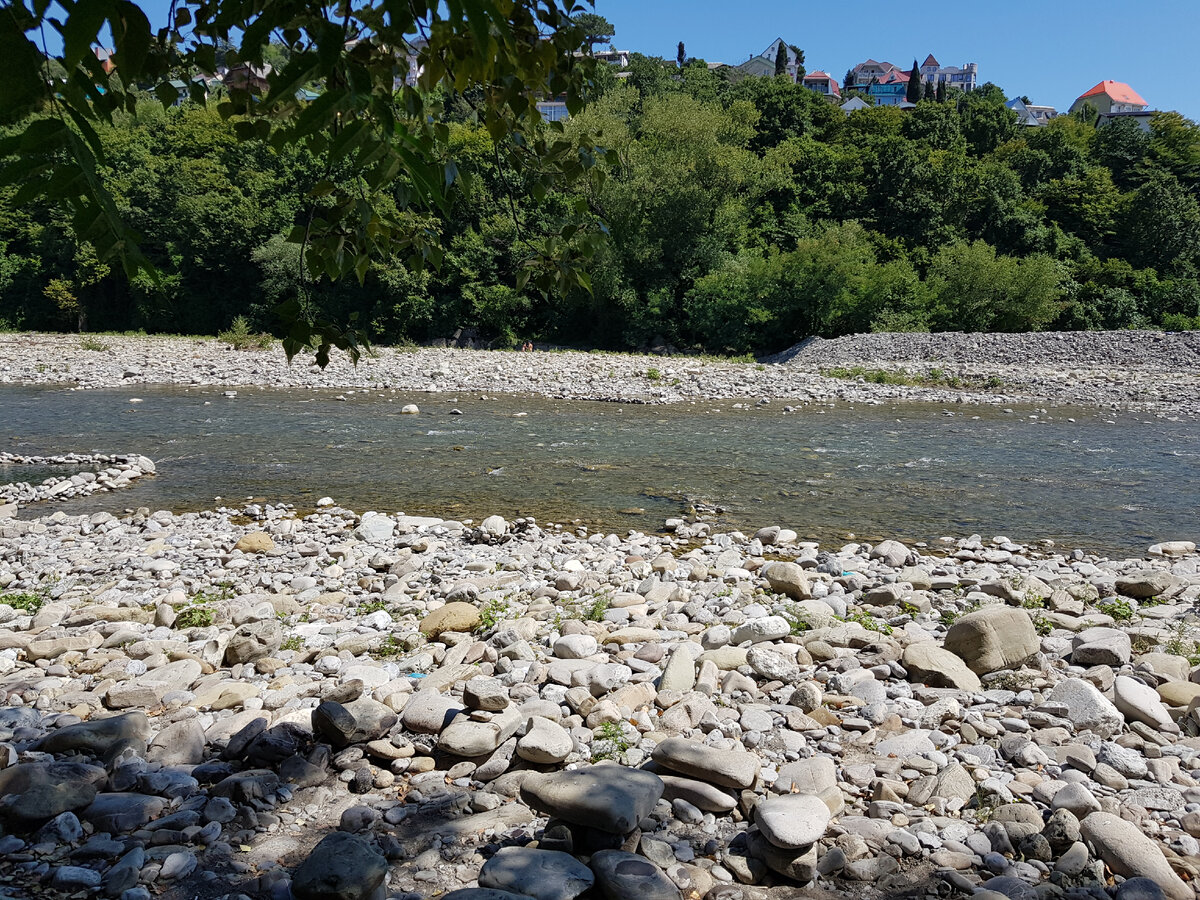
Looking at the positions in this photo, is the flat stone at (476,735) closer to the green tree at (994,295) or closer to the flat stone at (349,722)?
the flat stone at (349,722)

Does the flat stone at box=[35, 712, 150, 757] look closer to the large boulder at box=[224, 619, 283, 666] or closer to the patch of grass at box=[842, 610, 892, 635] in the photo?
the large boulder at box=[224, 619, 283, 666]

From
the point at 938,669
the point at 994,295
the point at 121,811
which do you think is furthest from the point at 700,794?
the point at 994,295

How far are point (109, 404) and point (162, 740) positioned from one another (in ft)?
55.2

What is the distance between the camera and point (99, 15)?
3.31ft

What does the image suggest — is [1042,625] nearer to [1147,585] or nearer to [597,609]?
[1147,585]

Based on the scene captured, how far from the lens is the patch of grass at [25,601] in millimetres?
5590

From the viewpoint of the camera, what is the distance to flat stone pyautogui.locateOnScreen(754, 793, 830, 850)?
8.50 feet

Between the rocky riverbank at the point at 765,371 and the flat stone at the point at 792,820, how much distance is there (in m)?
16.6

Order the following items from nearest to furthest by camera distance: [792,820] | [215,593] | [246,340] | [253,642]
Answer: [792,820] < [253,642] < [215,593] < [246,340]

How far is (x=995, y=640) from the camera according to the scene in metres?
4.19

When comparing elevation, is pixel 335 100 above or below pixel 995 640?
above

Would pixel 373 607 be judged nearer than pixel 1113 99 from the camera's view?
Yes

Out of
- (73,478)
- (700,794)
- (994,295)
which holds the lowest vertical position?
(73,478)

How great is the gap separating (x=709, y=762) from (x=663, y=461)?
9.21 metres
